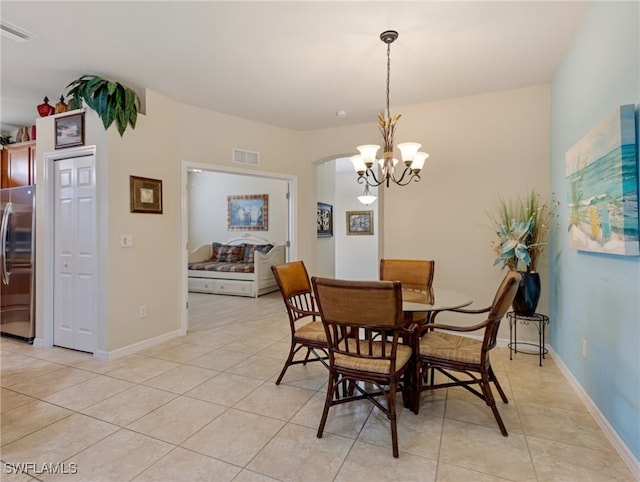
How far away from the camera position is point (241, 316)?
485 centimetres

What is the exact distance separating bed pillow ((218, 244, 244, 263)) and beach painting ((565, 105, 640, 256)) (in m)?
5.90

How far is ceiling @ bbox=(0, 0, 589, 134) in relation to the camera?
2.24 metres

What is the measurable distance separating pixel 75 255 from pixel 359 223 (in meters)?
5.70

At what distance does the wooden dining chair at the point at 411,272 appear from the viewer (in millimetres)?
3053

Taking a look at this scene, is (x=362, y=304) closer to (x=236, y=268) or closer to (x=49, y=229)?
(x=49, y=229)

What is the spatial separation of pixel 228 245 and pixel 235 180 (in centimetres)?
155

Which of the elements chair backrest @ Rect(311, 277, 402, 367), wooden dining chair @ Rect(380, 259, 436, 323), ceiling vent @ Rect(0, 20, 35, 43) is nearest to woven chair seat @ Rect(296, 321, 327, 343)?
chair backrest @ Rect(311, 277, 402, 367)

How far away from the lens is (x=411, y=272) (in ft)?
10.2

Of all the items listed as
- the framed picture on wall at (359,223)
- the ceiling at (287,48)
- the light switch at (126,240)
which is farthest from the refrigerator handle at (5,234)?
the framed picture on wall at (359,223)

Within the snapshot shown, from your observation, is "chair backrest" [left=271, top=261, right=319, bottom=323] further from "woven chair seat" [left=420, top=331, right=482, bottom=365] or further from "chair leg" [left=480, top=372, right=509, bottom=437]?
"chair leg" [left=480, top=372, right=509, bottom=437]

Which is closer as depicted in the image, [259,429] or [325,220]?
[259,429]

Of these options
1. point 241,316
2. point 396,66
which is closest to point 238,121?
point 396,66

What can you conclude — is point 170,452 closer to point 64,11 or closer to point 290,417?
point 290,417

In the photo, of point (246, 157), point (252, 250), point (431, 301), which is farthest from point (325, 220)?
point (431, 301)
